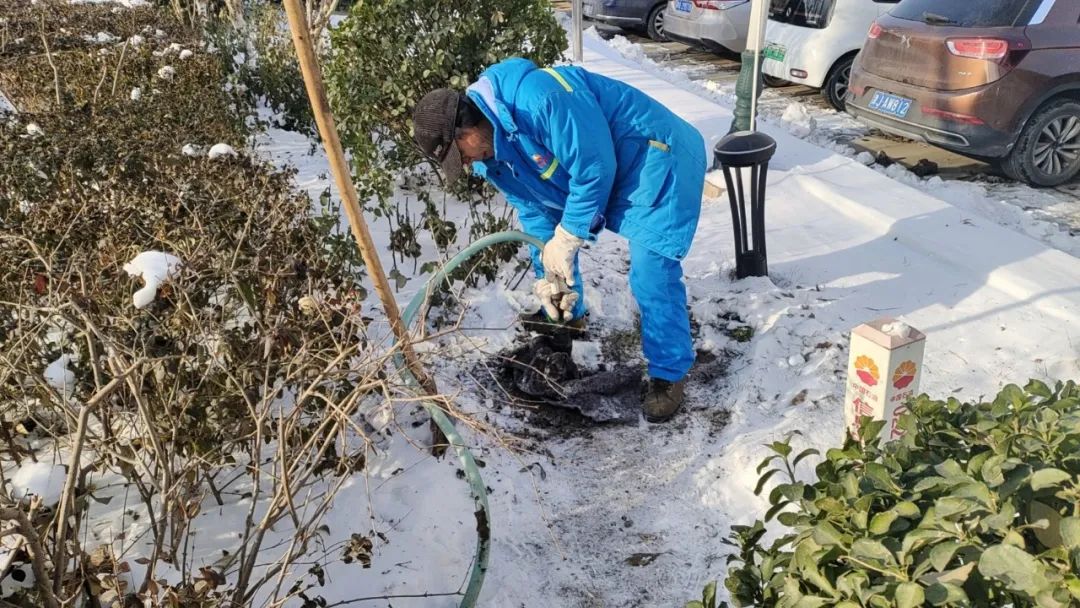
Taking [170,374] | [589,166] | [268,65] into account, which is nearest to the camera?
[170,374]

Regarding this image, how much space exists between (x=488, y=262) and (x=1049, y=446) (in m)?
2.95

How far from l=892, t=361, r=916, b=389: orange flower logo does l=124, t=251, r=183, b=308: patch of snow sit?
2.20m

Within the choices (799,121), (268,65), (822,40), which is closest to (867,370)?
(799,121)

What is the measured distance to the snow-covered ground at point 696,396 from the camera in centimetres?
247

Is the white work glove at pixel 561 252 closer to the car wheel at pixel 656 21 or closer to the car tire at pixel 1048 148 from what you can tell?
the car tire at pixel 1048 148

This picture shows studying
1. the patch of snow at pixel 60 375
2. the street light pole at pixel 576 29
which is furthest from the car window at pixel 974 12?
the patch of snow at pixel 60 375

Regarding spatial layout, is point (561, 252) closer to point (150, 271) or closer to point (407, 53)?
point (150, 271)

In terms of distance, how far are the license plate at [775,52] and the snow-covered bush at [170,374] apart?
573 cm

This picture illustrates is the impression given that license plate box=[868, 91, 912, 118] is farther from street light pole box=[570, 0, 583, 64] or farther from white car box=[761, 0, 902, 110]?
street light pole box=[570, 0, 583, 64]

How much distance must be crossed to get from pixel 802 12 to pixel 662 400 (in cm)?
604

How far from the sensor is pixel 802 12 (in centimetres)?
779

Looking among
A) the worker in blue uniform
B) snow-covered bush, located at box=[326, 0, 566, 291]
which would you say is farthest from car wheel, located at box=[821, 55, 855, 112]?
the worker in blue uniform

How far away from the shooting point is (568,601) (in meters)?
2.44

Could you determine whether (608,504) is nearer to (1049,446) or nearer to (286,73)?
(1049,446)
